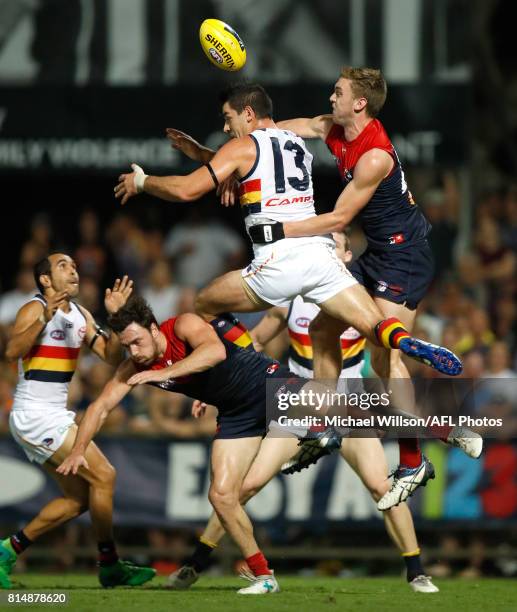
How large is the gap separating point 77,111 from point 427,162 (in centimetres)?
417

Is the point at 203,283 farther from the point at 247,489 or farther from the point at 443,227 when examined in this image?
the point at 247,489

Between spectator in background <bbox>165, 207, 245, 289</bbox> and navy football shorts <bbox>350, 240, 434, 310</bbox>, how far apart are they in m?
6.37

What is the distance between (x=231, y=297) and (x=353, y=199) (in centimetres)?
110

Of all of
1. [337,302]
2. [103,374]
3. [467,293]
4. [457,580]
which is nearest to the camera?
[337,302]

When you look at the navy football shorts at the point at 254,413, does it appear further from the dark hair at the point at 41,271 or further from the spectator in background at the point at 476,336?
the spectator in background at the point at 476,336

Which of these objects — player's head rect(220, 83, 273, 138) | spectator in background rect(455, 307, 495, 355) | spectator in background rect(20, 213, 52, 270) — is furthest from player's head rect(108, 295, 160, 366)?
spectator in background rect(20, 213, 52, 270)

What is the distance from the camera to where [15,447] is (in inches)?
544

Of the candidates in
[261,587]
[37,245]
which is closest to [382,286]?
[261,587]

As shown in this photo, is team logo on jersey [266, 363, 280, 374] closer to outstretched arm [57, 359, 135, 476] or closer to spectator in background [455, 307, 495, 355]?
outstretched arm [57, 359, 135, 476]

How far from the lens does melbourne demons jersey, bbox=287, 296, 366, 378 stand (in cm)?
1177

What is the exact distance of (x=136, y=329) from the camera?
10.3 m

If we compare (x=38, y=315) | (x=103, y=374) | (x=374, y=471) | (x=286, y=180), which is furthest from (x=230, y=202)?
(x=103, y=374)

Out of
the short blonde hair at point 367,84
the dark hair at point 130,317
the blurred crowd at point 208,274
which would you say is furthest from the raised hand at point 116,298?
the blurred crowd at point 208,274

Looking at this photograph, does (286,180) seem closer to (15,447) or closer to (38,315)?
(38,315)
